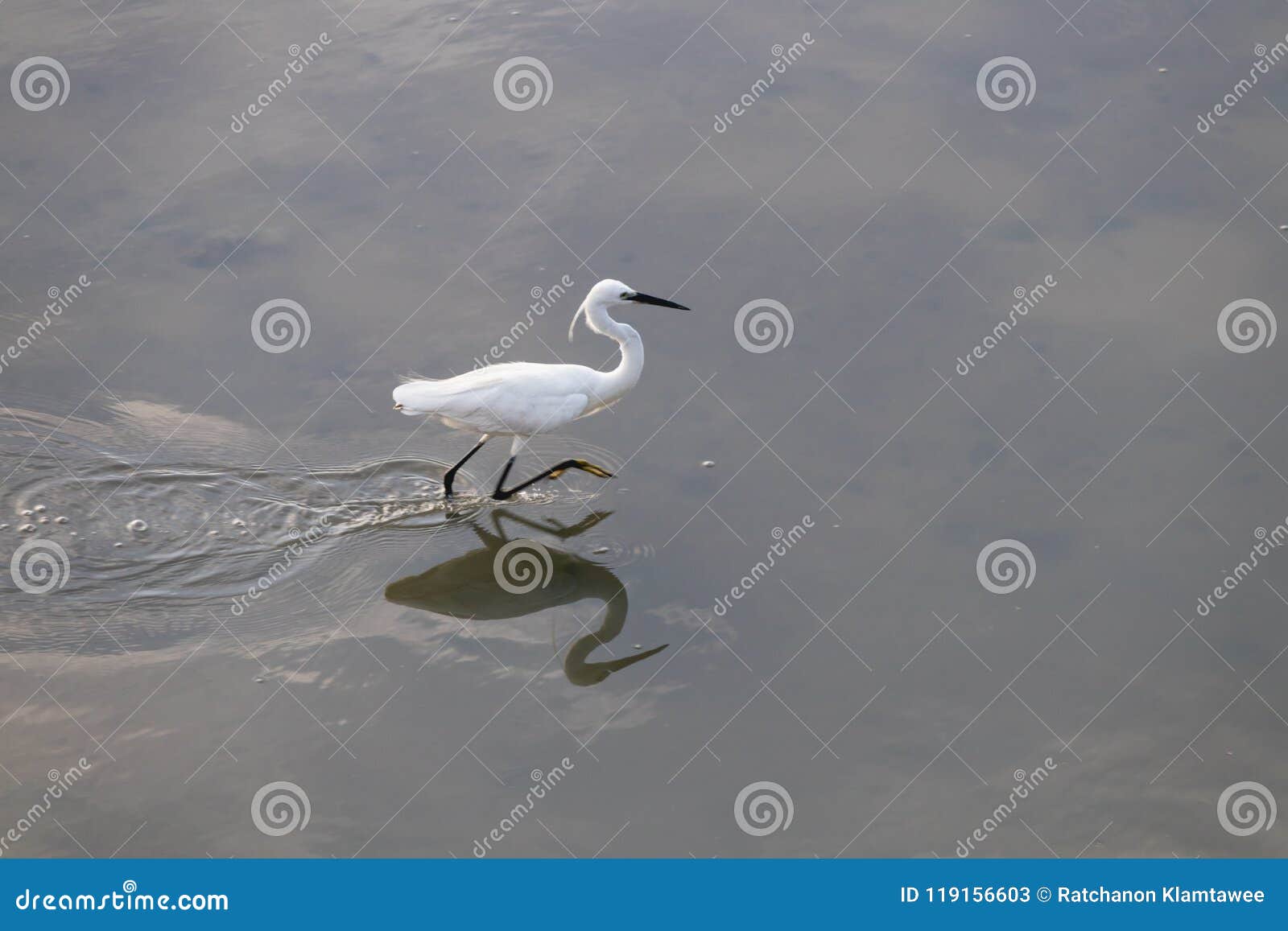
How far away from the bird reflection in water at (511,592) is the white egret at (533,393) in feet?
2.07

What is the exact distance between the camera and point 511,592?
7.64 meters

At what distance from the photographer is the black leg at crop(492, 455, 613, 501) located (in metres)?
8.13

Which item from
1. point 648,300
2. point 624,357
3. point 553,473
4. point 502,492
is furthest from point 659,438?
point 502,492

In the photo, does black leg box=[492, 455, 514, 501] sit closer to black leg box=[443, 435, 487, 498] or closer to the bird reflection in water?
black leg box=[443, 435, 487, 498]

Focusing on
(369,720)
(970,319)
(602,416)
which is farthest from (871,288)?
(369,720)

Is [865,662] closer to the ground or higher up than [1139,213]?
closer to the ground

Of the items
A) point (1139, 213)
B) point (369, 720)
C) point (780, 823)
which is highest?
point (1139, 213)

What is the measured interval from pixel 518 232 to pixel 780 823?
548cm

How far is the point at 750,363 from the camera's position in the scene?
29.5ft

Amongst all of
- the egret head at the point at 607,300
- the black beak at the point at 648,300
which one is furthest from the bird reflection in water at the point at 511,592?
the black beak at the point at 648,300

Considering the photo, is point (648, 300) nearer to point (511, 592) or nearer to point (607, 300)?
point (607, 300)

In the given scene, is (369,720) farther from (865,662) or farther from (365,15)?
(365,15)

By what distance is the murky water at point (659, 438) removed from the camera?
641 cm

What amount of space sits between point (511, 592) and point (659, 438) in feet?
5.03
